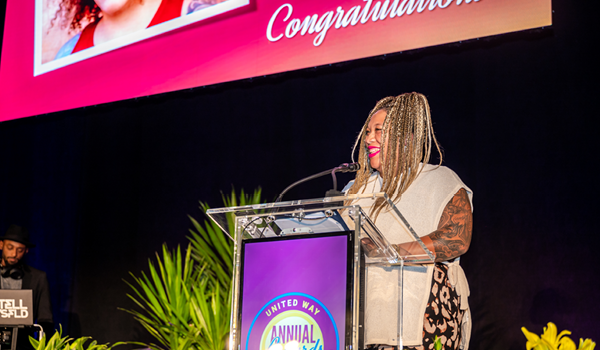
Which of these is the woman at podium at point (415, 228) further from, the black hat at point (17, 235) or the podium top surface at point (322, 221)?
the black hat at point (17, 235)

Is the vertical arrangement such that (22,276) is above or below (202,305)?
above

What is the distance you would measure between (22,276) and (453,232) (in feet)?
12.4

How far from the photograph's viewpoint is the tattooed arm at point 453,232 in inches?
65.2

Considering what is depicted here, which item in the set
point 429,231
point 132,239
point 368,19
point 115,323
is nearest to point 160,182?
point 132,239

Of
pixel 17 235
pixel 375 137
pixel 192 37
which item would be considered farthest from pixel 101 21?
pixel 375 137

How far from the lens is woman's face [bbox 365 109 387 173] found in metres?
1.99

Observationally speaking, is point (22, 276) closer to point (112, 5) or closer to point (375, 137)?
point (112, 5)

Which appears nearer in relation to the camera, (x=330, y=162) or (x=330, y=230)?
(x=330, y=230)

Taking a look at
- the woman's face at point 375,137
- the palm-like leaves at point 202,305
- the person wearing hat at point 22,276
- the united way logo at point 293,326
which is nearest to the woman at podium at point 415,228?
the woman's face at point 375,137

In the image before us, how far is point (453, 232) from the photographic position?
1.71 meters

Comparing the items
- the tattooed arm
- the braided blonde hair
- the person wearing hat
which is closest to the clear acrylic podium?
the tattooed arm

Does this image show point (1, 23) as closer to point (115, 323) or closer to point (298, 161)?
point (115, 323)

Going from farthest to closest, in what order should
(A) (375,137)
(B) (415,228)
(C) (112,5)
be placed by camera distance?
(C) (112,5), (A) (375,137), (B) (415,228)

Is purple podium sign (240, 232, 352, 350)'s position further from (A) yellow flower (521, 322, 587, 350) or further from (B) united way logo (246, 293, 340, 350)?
(A) yellow flower (521, 322, 587, 350)
